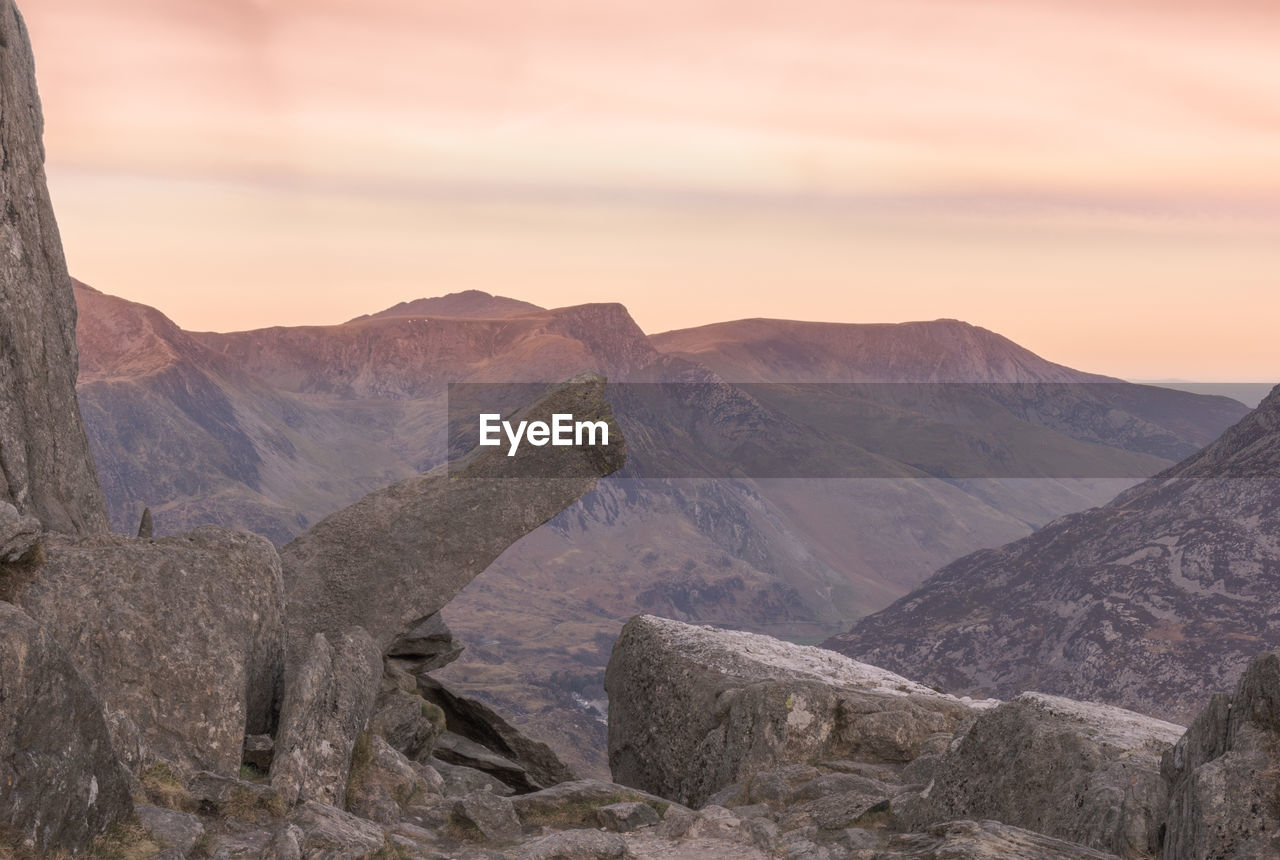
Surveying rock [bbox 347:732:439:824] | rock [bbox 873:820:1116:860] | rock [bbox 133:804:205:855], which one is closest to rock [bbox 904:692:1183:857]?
rock [bbox 873:820:1116:860]

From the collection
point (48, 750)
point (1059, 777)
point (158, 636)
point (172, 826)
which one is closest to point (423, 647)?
point (158, 636)

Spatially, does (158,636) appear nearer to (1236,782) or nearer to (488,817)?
(488,817)

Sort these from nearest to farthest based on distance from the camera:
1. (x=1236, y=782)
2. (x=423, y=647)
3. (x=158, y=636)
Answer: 1. (x=1236, y=782)
2. (x=158, y=636)
3. (x=423, y=647)

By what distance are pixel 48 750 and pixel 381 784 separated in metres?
8.73

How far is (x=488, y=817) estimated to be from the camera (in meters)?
24.9

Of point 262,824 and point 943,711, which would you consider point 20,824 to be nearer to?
point 262,824

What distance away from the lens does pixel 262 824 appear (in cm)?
2117

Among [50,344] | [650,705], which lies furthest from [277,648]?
[650,705]

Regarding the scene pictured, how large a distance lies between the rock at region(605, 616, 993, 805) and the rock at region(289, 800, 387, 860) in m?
13.5

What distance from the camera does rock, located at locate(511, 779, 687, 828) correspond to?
1014 inches

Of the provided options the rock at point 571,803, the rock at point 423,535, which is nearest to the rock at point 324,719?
the rock at point 571,803

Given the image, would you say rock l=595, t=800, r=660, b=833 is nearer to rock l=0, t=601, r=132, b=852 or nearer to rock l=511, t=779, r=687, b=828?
rock l=511, t=779, r=687, b=828

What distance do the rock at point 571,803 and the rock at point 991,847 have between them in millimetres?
8264

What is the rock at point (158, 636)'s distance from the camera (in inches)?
934
